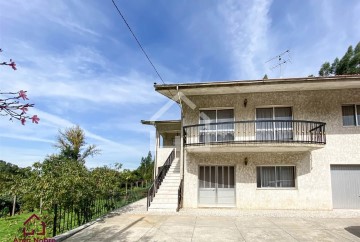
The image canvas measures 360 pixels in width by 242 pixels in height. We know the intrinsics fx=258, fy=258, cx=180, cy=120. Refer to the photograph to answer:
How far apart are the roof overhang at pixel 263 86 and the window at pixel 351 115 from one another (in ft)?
3.41

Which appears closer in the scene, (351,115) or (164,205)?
(164,205)

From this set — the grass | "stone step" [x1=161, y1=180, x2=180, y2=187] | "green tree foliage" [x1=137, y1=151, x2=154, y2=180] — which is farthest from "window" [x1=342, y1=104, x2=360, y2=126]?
"green tree foliage" [x1=137, y1=151, x2=154, y2=180]

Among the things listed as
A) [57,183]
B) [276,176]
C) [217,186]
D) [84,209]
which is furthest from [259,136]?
[57,183]

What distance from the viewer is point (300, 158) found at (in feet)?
41.2

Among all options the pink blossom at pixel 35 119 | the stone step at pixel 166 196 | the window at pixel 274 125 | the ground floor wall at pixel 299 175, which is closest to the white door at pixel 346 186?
the ground floor wall at pixel 299 175

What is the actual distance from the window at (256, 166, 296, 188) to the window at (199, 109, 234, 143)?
229 cm

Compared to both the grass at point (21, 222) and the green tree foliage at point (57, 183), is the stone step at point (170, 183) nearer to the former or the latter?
the grass at point (21, 222)

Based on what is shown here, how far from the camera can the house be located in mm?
12234

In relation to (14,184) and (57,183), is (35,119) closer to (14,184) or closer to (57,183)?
(57,183)

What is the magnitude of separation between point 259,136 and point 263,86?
2548 mm

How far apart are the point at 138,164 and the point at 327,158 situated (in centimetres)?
2423

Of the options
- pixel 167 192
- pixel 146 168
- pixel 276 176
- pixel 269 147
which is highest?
pixel 269 147

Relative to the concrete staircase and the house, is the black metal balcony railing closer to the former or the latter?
the house

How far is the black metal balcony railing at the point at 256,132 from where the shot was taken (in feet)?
40.0
